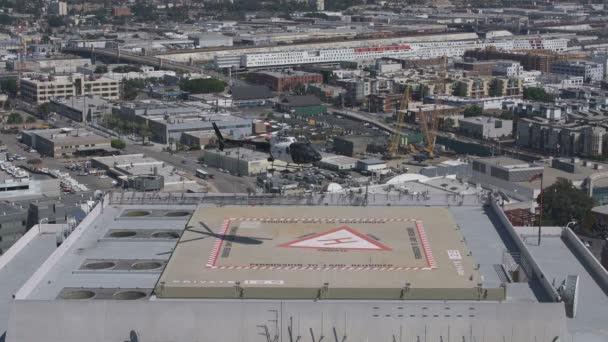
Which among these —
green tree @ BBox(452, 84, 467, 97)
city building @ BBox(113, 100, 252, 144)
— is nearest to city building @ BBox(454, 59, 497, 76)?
green tree @ BBox(452, 84, 467, 97)

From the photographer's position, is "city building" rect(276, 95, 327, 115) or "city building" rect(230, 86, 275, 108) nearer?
"city building" rect(276, 95, 327, 115)

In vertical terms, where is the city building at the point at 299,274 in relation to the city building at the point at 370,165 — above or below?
above

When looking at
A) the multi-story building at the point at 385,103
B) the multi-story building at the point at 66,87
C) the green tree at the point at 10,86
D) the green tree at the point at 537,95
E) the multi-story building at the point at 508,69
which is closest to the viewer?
the multi-story building at the point at 385,103

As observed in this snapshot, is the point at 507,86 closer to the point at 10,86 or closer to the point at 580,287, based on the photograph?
the point at 10,86

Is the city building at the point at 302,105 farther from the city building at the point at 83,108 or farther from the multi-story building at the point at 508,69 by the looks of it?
the multi-story building at the point at 508,69

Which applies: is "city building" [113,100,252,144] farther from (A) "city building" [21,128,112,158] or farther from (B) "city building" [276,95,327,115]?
(B) "city building" [276,95,327,115]

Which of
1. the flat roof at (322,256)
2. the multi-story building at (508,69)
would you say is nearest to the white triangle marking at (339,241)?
the flat roof at (322,256)

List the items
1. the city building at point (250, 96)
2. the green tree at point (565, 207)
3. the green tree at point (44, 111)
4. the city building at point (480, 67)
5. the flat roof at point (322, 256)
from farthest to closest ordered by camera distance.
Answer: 1. the city building at point (480, 67)
2. the city building at point (250, 96)
3. the green tree at point (44, 111)
4. the green tree at point (565, 207)
5. the flat roof at point (322, 256)
